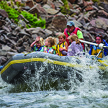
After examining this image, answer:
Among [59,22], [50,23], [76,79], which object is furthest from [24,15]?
[76,79]

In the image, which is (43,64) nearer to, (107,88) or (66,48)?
(66,48)

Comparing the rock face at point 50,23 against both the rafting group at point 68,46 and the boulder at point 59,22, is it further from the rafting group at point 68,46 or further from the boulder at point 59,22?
the rafting group at point 68,46

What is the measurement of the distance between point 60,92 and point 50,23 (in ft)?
37.2

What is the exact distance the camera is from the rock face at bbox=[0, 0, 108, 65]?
12.2m

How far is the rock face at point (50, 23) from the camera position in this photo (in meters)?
12.2

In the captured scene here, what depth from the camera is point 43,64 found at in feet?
18.6

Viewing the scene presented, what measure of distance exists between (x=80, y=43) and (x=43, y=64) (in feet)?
4.00

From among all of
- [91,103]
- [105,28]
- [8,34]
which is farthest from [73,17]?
[91,103]

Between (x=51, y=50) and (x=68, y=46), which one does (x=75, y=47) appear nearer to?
Result: (x=68, y=46)

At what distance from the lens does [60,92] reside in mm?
5227

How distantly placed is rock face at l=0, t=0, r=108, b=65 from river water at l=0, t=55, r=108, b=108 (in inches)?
197

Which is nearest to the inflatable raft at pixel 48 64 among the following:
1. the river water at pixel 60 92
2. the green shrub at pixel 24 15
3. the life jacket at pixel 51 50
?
the river water at pixel 60 92

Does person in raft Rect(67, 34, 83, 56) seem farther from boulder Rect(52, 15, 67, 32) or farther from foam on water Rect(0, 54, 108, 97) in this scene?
boulder Rect(52, 15, 67, 32)

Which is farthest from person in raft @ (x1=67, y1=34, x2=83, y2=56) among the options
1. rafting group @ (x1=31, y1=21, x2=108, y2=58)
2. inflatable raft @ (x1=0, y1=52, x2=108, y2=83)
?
inflatable raft @ (x1=0, y1=52, x2=108, y2=83)
